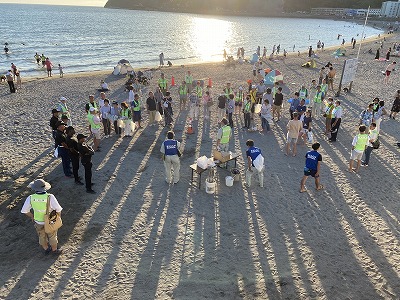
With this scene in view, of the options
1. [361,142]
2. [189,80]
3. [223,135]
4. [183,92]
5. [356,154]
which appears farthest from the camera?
[189,80]

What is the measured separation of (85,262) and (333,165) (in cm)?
889

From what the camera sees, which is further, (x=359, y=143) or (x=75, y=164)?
(x=359, y=143)

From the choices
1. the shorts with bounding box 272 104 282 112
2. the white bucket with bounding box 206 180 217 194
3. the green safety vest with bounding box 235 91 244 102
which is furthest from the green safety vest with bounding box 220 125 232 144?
the green safety vest with bounding box 235 91 244 102

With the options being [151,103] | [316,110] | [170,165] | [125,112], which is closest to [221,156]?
[170,165]

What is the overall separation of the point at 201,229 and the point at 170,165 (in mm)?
2514

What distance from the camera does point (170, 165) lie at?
976cm

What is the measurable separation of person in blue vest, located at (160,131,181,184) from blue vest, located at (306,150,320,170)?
3.83m

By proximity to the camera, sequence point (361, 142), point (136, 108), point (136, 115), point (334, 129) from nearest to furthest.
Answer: point (361, 142)
point (334, 129)
point (136, 108)
point (136, 115)

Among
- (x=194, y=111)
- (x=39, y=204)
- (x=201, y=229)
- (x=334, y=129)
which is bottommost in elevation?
(x=201, y=229)

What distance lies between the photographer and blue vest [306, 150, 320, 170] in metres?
8.98

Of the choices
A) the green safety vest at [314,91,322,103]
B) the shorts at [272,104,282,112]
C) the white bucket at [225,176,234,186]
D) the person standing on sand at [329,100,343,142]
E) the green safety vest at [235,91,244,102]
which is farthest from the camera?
the green safety vest at [235,91,244,102]

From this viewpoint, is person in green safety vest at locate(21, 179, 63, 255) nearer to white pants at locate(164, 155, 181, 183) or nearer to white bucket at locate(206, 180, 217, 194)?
white pants at locate(164, 155, 181, 183)

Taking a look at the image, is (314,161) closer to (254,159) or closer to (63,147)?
(254,159)

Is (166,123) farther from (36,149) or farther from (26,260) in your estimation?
(26,260)
